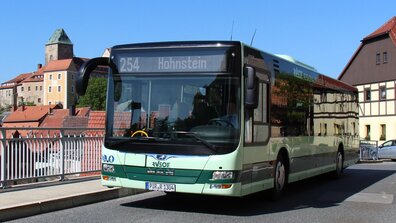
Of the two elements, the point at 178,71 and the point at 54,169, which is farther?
the point at 54,169

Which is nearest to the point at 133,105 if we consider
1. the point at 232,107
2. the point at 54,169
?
the point at 232,107

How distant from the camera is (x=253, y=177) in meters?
9.11

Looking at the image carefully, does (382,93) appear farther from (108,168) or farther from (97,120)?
(108,168)

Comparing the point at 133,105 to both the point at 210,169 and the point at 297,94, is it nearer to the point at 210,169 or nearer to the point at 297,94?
the point at 210,169

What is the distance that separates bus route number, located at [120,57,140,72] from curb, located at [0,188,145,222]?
2500 millimetres

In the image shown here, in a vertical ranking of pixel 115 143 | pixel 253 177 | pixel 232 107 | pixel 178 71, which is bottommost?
pixel 253 177

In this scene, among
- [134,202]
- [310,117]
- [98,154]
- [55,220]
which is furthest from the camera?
[98,154]

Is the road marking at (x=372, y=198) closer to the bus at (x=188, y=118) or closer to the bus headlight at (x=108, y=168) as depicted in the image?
the bus at (x=188, y=118)

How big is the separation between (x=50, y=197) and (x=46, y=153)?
8.16 ft

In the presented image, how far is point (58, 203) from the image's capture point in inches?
364

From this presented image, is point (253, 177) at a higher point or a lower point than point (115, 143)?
lower

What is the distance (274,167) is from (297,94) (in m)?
2.32

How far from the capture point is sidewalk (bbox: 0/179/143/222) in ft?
27.9

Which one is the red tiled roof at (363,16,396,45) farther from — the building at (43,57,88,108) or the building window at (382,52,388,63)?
Answer: the building at (43,57,88,108)
